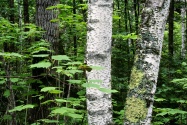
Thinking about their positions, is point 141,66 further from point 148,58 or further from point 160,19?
point 160,19

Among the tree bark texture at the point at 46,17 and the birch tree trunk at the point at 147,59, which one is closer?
the birch tree trunk at the point at 147,59

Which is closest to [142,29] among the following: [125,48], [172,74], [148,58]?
[148,58]

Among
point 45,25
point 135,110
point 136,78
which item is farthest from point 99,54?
point 45,25

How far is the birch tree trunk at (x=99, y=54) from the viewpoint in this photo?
7.69 feet

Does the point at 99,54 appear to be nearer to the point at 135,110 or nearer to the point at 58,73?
the point at 58,73

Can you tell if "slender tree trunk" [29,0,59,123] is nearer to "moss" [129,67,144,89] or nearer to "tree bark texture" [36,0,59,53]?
"tree bark texture" [36,0,59,53]

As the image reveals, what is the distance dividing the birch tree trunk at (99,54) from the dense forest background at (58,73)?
210mm

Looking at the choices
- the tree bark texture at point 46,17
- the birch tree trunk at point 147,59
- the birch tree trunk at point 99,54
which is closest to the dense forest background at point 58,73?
the tree bark texture at point 46,17

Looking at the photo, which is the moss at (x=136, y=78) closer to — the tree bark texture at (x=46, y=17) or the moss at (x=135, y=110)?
the moss at (x=135, y=110)

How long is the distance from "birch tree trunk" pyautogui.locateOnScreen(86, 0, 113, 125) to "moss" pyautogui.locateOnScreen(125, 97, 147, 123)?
191 mm

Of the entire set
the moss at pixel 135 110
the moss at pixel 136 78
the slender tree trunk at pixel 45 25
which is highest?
the slender tree trunk at pixel 45 25

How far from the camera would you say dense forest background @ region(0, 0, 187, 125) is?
2.16 m

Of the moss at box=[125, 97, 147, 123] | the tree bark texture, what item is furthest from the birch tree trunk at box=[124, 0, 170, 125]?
the tree bark texture

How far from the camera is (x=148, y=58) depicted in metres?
2.24
